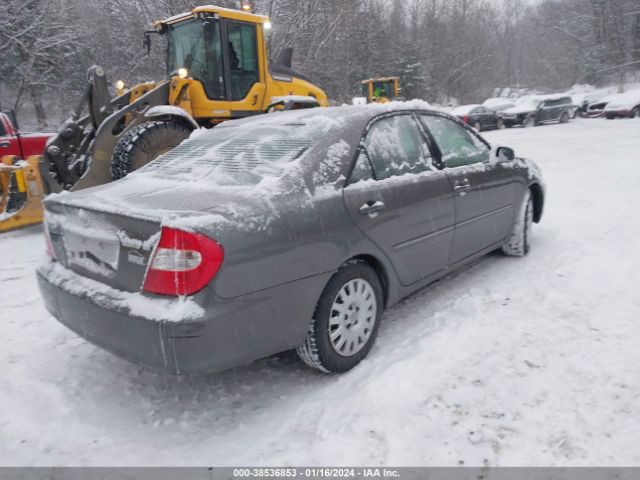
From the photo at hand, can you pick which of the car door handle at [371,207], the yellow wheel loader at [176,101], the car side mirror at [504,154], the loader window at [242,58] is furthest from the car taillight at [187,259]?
the loader window at [242,58]

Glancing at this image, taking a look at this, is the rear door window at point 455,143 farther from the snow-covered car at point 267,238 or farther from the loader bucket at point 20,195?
the loader bucket at point 20,195

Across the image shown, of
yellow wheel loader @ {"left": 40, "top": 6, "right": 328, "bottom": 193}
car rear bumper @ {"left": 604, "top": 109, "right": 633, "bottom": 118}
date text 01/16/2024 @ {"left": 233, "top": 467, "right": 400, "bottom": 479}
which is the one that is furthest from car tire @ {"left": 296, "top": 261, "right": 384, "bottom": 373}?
car rear bumper @ {"left": 604, "top": 109, "right": 633, "bottom": 118}

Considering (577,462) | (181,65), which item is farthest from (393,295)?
(181,65)

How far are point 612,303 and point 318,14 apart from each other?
20.4 metres

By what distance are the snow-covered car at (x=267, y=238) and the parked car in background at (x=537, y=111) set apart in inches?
937

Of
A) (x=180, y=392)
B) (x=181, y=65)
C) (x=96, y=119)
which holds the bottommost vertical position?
(x=180, y=392)

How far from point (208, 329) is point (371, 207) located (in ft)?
4.36

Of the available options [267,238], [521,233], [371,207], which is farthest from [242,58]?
[267,238]

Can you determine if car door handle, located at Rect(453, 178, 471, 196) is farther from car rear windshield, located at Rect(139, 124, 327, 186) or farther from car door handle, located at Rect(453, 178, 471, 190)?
car rear windshield, located at Rect(139, 124, 327, 186)

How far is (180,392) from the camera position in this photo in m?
2.97

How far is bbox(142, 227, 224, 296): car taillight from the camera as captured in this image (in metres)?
2.31

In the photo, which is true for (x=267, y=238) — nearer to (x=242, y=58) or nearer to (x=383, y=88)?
(x=242, y=58)

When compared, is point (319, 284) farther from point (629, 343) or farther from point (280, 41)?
point (280, 41)

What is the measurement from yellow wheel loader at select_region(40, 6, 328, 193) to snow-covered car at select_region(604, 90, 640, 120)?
22.9 meters
